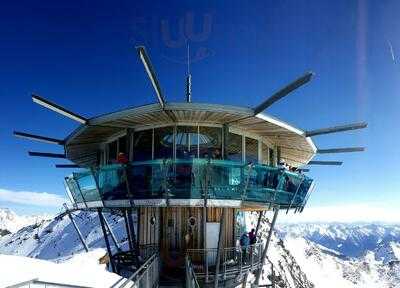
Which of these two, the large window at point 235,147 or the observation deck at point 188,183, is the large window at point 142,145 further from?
the large window at point 235,147

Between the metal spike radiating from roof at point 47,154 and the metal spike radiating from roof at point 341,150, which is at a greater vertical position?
the metal spike radiating from roof at point 341,150

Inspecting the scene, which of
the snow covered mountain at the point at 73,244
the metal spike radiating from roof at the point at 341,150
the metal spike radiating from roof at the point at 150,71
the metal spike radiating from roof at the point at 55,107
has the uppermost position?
the metal spike radiating from roof at the point at 150,71

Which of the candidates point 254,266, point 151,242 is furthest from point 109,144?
point 254,266

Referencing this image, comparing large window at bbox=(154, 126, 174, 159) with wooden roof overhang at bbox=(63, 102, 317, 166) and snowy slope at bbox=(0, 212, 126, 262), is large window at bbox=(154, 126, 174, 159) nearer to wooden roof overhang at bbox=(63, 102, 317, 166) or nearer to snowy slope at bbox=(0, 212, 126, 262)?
wooden roof overhang at bbox=(63, 102, 317, 166)

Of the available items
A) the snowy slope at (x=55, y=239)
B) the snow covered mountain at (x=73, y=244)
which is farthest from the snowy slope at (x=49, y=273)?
the snow covered mountain at (x=73, y=244)

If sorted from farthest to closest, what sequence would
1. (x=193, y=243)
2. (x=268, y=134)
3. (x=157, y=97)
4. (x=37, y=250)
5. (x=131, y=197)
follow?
(x=37, y=250) < (x=268, y=134) < (x=193, y=243) < (x=131, y=197) < (x=157, y=97)

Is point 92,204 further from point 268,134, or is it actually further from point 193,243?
point 268,134
